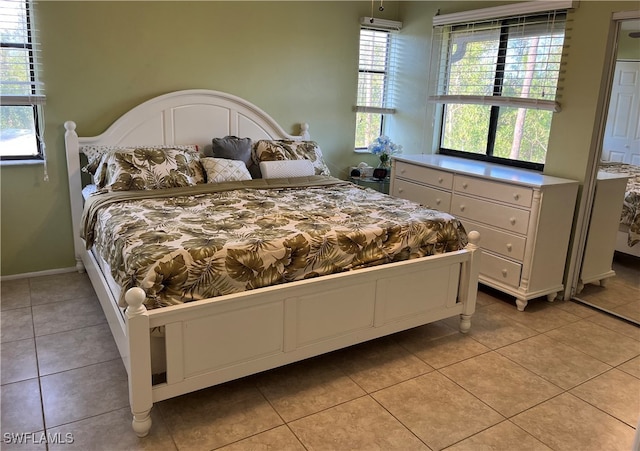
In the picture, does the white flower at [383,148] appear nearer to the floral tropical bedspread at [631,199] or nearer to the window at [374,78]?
the window at [374,78]

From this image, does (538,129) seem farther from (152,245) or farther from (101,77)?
(101,77)

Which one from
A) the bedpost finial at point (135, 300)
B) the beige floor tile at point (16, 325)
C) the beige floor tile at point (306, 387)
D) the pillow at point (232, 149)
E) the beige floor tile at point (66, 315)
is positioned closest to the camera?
the bedpost finial at point (135, 300)

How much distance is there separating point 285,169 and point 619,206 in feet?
7.66

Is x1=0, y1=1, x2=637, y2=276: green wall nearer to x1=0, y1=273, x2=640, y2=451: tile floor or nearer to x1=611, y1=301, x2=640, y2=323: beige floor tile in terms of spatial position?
x1=0, y1=273, x2=640, y2=451: tile floor

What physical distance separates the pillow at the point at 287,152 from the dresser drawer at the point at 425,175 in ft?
2.30

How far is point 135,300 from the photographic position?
1949mm

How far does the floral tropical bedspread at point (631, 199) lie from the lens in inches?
130

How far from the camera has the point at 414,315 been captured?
286 centimetres

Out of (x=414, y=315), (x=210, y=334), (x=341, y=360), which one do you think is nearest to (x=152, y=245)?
(x=210, y=334)

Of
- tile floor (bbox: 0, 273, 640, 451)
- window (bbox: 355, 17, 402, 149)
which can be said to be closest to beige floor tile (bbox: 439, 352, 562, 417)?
tile floor (bbox: 0, 273, 640, 451)

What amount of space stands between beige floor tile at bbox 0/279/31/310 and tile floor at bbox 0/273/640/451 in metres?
0.02

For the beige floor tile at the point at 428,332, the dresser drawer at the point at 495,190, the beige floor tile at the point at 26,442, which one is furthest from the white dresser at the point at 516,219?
the beige floor tile at the point at 26,442

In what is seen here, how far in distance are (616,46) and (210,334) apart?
3045 mm

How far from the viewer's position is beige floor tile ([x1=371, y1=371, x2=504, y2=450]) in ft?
7.22
